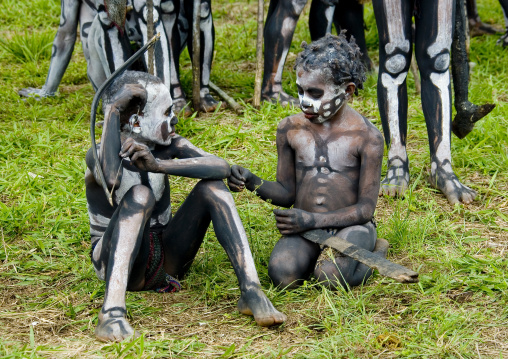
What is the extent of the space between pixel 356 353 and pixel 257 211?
5.39ft

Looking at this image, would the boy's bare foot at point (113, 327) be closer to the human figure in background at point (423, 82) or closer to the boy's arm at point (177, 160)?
the boy's arm at point (177, 160)

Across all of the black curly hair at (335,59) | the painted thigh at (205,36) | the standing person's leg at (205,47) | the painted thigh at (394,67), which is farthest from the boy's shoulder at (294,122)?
the painted thigh at (205,36)

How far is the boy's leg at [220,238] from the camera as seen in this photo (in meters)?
3.20

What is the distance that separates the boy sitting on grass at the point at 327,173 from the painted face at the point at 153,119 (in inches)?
16.1

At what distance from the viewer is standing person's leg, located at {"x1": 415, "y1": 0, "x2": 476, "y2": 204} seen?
4504mm

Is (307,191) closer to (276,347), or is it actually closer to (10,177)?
(276,347)

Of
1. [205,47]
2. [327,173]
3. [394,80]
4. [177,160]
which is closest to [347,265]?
[327,173]

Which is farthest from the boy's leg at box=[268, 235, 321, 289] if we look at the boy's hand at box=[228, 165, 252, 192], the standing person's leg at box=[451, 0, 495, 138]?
the standing person's leg at box=[451, 0, 495, 138]

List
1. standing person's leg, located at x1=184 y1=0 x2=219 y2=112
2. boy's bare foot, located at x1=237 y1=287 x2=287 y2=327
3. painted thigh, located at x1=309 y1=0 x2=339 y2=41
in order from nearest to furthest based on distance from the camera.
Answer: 1. boy's bare foot, located at x1=237 y1=287 x2=287 y2=327
2. standing person's leg, located at x1=184 y1=0 x2=219 y2=112
3. painted thigh, located at x1=309 y1=0 x2=339 y2=41

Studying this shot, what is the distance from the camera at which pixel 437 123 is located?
4641mm

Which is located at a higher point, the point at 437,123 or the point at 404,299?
the point at 437,123

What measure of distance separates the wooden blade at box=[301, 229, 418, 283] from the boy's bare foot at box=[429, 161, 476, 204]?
4.32ft

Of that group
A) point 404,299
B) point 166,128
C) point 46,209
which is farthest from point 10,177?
point 404,299

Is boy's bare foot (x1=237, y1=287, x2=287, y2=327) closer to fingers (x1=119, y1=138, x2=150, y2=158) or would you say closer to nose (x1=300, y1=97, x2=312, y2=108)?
fingers (x1=119, y1=138, x2=150, y2=158)
